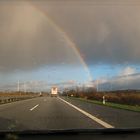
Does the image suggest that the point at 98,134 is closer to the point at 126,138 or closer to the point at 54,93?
the point at 126,138

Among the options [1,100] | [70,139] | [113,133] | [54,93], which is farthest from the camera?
[54,93]

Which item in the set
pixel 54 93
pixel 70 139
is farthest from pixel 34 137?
pixel 54 93

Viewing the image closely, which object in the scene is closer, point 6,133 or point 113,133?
point 6,133

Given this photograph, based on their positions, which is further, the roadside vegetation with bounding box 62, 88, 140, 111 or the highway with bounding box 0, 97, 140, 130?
the roadside vegetation with bounding box 62, 88, 140, 111

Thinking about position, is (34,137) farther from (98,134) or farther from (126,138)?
(126,138)

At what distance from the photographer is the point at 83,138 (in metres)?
7.82

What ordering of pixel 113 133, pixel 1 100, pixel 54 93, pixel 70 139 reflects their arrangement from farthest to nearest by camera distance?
pixel 54 93 → pixel 1 100 → pixel 113 133 → pixel 70 139

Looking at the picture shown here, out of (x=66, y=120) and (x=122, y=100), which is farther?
(x=122, y=100)

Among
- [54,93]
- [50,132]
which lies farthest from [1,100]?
[54,93]

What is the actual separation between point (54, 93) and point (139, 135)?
388 feet

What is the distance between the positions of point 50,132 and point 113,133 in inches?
57.3

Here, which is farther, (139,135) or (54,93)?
(54,93)

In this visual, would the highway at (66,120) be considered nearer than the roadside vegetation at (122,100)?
Yes

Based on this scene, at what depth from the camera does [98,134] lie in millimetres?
8172
